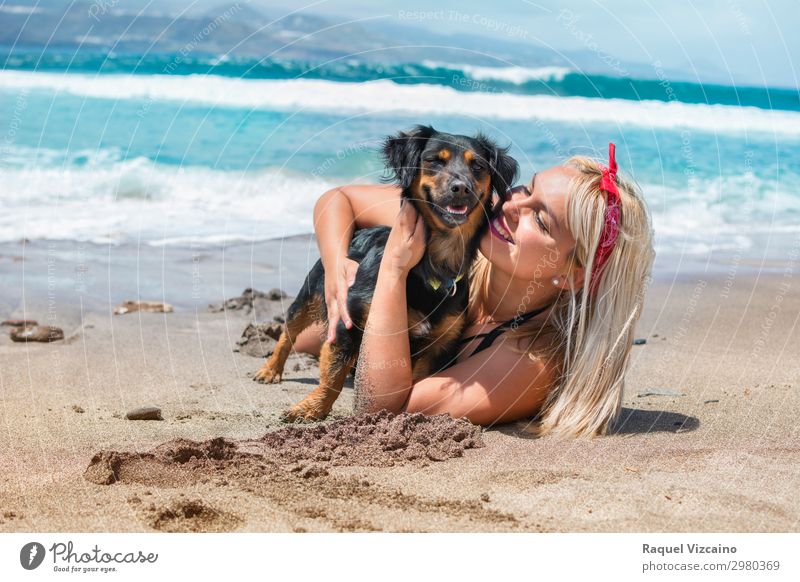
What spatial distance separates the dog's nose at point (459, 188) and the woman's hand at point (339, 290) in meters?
0.88

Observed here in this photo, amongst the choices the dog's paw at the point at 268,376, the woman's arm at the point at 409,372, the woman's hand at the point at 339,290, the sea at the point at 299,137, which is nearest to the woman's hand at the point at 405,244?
the woman's arm at the point at 409,372

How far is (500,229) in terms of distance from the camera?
13.6 feet

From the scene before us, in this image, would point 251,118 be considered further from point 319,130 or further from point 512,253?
point 512,253

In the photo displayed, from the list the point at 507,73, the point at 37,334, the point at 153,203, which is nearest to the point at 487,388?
the point at 37,334

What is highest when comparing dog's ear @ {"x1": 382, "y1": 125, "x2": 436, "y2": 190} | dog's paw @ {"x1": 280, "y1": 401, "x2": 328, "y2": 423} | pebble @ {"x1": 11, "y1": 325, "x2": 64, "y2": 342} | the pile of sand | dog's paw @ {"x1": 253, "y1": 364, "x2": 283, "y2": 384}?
dog's ear @ {"x1": 382, "y1": 125, "x2": 436, "y2": 190}

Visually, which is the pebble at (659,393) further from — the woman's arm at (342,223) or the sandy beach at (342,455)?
the woman's arm at (342,223)

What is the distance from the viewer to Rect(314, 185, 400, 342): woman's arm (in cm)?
469

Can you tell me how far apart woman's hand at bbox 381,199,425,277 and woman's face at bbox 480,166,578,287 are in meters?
0.35

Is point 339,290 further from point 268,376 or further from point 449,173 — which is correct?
point 268,376

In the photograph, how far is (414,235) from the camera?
13.7 ft

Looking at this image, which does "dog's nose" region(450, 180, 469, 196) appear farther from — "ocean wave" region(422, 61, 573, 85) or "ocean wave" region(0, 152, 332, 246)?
"ocean wave" region(422, 61, 573, 85)

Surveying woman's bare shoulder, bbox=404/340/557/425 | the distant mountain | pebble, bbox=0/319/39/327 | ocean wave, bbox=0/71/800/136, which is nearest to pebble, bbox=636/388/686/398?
woman's bare shoulder, bbox=404/340/557/425

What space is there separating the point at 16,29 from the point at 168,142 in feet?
26.2
